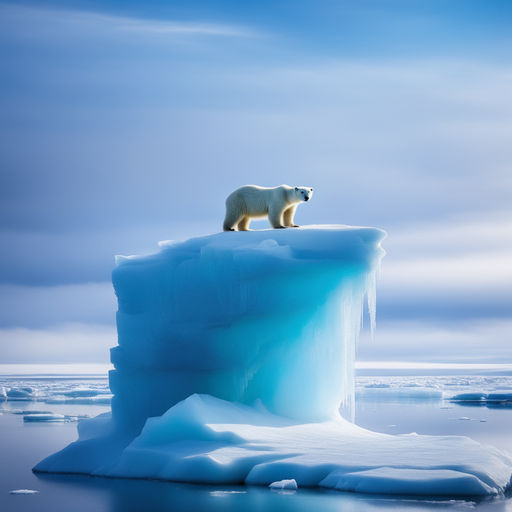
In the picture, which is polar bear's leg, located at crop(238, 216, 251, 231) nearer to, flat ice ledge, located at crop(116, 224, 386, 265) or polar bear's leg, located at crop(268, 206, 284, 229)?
polar bear's leg, located at crop(268, 206, 284, 229)

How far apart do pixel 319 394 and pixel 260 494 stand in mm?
4002

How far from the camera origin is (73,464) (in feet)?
52.4

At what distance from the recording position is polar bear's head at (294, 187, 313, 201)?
655 inches

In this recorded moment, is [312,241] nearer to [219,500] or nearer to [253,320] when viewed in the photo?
[253,320]

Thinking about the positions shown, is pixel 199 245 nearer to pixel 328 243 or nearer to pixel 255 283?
pixel 255 283

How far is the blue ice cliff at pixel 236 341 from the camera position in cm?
1536

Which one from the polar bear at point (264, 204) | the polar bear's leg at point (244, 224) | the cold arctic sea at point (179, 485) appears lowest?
the cold arctic sea at point (179, 485)

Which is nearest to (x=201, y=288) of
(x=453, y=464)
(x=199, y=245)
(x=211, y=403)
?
(x=199, y=245)

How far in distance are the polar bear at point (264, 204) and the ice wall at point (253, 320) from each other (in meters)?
0.76

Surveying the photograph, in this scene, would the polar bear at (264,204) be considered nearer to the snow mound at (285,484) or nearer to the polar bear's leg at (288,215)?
the polar bear's leg at (288,215)

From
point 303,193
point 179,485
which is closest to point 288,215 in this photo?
point 303,193

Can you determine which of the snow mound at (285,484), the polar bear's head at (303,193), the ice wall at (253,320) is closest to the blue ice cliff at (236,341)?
the ice wall at (253,320)

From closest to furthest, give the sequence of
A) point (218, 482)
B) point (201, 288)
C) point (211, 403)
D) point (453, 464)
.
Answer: point (453, 464) < point (218, 482) < point (211, 403) < point (201, 288)

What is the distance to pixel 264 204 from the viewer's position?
1716 cm
